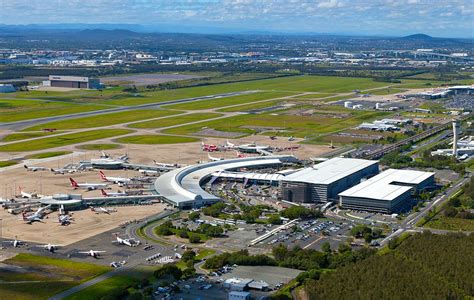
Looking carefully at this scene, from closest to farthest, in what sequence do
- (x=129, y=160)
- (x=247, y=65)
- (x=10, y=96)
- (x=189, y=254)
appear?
(x=189, y=254)
(x=129, y=160)
(x=10, y=96)
(x=247, y=65)

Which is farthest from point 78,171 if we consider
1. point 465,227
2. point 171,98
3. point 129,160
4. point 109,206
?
point 171,98

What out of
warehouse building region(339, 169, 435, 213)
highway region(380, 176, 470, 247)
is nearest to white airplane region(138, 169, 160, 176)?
warehouse building region(339, 169, 435, 213)

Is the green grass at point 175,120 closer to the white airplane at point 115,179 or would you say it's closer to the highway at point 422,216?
the white airplane at point 115,179

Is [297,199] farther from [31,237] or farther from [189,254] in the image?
[31,237]

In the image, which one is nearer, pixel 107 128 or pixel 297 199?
pixel 297 199

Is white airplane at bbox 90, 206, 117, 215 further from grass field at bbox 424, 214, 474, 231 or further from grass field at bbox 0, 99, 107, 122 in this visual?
grass field at bbox 0, 99, 107, 122
